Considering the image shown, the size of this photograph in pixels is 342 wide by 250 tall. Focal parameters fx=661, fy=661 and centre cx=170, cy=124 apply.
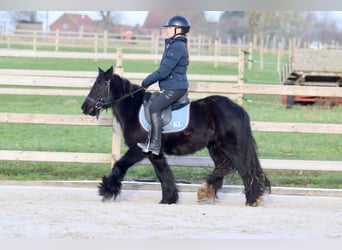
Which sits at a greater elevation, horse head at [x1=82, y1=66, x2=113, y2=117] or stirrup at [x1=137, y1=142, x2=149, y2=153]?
horse head at [x1=82, y1=66, x2=113, y2=117]

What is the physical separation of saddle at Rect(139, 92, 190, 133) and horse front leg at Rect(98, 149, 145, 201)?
1.16 ft

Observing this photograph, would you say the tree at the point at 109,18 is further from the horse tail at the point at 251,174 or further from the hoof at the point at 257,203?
the hoof at the point at 257,203

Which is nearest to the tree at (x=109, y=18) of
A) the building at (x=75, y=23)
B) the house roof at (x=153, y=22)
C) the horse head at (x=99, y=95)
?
the building at (x=75, y=23)

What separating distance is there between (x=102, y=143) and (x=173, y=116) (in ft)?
15.5

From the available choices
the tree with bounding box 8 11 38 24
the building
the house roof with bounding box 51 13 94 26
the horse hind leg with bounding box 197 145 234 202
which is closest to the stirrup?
the horse hind leg with bounding box 197 145 234 202

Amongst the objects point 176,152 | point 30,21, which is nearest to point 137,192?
point 176,152

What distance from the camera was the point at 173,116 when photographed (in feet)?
25.6

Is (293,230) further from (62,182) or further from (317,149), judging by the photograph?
(317,149)

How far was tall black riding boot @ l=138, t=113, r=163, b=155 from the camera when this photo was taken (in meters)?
7.64

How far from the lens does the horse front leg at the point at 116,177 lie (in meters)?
7.76

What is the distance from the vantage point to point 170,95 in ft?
25.2

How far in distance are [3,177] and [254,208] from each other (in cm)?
378

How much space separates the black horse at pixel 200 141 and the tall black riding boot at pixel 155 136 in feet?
0.56

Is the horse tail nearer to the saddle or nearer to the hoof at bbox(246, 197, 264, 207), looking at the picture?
the hoof at bbox(246, 197, 264, 207)
